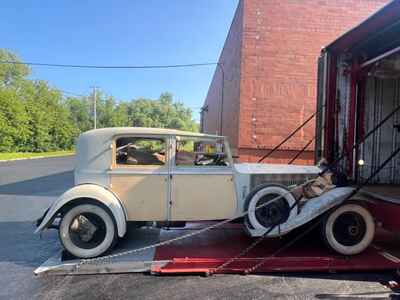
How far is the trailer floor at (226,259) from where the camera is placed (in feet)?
12.3

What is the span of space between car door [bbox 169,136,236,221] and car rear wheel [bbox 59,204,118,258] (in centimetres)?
86

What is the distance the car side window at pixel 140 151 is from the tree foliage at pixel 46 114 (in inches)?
1089

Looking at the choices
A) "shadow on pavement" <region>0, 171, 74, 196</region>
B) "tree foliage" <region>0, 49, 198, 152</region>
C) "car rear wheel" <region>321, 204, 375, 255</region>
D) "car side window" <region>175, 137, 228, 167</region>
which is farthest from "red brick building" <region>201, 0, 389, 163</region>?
"tree foliage" <region>0, 49, 198, 152</region>

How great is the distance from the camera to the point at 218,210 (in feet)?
14.2

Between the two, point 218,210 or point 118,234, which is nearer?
point 118,234

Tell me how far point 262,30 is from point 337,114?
4.52 metres

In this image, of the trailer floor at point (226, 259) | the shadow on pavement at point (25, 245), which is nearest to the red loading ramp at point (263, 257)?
the trailer floor at point (226, 259)

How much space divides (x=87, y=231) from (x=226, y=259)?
1899 millimetres

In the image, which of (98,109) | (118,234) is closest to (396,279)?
(118,234)

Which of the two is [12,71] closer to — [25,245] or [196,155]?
[25,245]

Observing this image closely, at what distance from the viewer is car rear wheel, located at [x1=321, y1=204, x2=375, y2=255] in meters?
4.07

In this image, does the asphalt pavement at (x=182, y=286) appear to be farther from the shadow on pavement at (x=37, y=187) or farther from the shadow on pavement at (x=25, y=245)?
the shadow on pavement at (x=37, y=187)

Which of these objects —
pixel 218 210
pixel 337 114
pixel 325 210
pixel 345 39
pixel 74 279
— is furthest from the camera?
pixel 337 114

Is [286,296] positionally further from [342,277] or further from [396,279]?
[396,279]
